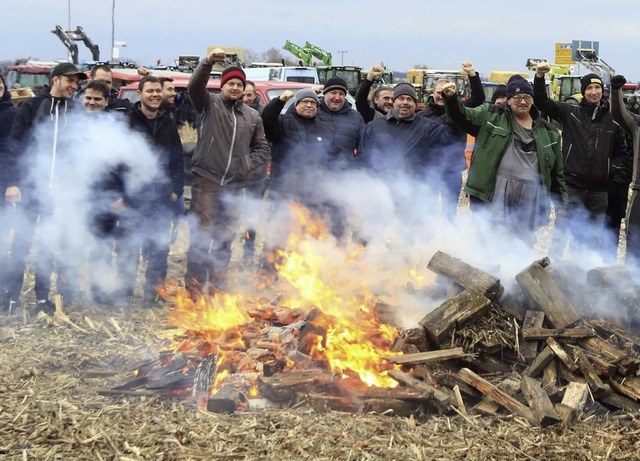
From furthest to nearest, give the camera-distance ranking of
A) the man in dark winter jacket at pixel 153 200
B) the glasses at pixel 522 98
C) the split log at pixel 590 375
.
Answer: the man in dark winter jacket at pixel 153 200, the glasses at pixel 522 98, the split log at pixel 590 375

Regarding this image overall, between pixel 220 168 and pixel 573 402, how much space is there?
12.1ft

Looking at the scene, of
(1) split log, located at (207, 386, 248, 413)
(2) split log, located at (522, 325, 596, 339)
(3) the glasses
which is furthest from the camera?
(3) the glasses

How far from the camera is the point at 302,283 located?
6344 millimetres

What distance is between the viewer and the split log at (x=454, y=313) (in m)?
5.02

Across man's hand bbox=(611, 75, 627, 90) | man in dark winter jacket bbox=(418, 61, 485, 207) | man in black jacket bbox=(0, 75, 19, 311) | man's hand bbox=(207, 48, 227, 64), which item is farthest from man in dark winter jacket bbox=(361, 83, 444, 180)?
man in black jacket bbox=(0, 75, 19, 311)

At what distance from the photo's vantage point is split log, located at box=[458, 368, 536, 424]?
4406 millimetres

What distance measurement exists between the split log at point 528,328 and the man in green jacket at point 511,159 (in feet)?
4.74

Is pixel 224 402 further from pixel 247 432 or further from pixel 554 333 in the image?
pixel 554 333

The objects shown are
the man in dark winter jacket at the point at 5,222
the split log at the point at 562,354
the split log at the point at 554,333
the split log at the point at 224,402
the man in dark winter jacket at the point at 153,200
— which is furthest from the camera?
the man in dark winter jacket at the point at 153,200

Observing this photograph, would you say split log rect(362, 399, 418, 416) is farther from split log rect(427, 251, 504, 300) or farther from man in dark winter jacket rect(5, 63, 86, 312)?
man in dark winter jacket rect(5, 63, 86, 312)

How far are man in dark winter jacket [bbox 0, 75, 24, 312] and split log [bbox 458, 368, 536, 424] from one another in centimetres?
427

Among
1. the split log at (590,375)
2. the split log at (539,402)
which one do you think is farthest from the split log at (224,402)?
the split log at (590,375)

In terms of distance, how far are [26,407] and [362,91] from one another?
504 centimetres

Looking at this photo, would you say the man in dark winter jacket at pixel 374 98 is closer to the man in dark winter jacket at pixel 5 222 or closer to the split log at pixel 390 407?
the man in dark winter jacket at pixel 5 222
